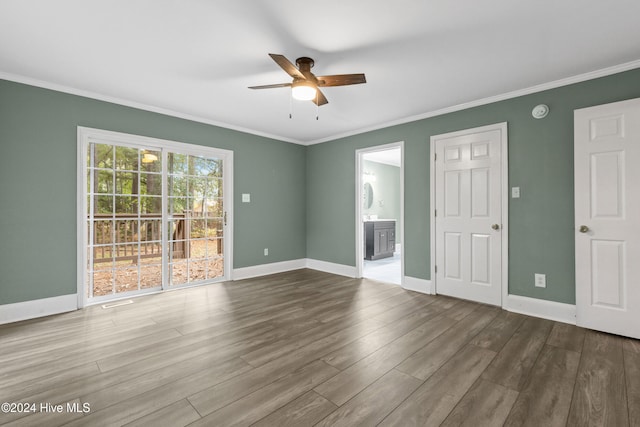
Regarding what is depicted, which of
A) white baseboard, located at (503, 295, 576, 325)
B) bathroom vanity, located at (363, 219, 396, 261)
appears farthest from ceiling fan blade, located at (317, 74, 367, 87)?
bathroom vanity, located at (363, 219, 396, 261)

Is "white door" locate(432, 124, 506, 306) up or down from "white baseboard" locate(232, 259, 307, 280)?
up

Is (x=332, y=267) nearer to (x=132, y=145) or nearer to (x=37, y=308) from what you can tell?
(x=132, y=145)

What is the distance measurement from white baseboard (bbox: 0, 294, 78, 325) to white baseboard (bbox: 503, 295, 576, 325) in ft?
16.4

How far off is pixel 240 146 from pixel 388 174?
187 inches

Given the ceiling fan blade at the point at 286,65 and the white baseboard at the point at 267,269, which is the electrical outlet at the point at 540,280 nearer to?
the ceiling fan blade at the point at 286,65

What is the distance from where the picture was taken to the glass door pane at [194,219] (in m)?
4.20

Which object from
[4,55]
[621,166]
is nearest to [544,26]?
[621,166]

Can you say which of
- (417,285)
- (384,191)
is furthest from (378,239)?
(417,285)

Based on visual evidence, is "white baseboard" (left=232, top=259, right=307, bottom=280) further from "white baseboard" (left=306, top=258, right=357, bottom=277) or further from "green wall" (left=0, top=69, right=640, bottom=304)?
"green wall" (left=0, top=69, right=640, bottom=304)

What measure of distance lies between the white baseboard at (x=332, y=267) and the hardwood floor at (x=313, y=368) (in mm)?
1697

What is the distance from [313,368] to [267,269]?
10.5 ft

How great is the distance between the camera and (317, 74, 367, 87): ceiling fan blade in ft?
7.82

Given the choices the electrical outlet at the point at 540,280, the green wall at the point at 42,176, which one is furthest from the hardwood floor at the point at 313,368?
the green wall at the point at 42,176

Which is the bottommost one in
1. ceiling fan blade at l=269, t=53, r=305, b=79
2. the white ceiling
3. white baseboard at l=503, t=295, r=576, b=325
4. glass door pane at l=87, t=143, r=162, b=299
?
white baseboard at l=503, t=295, r=576, b=325
